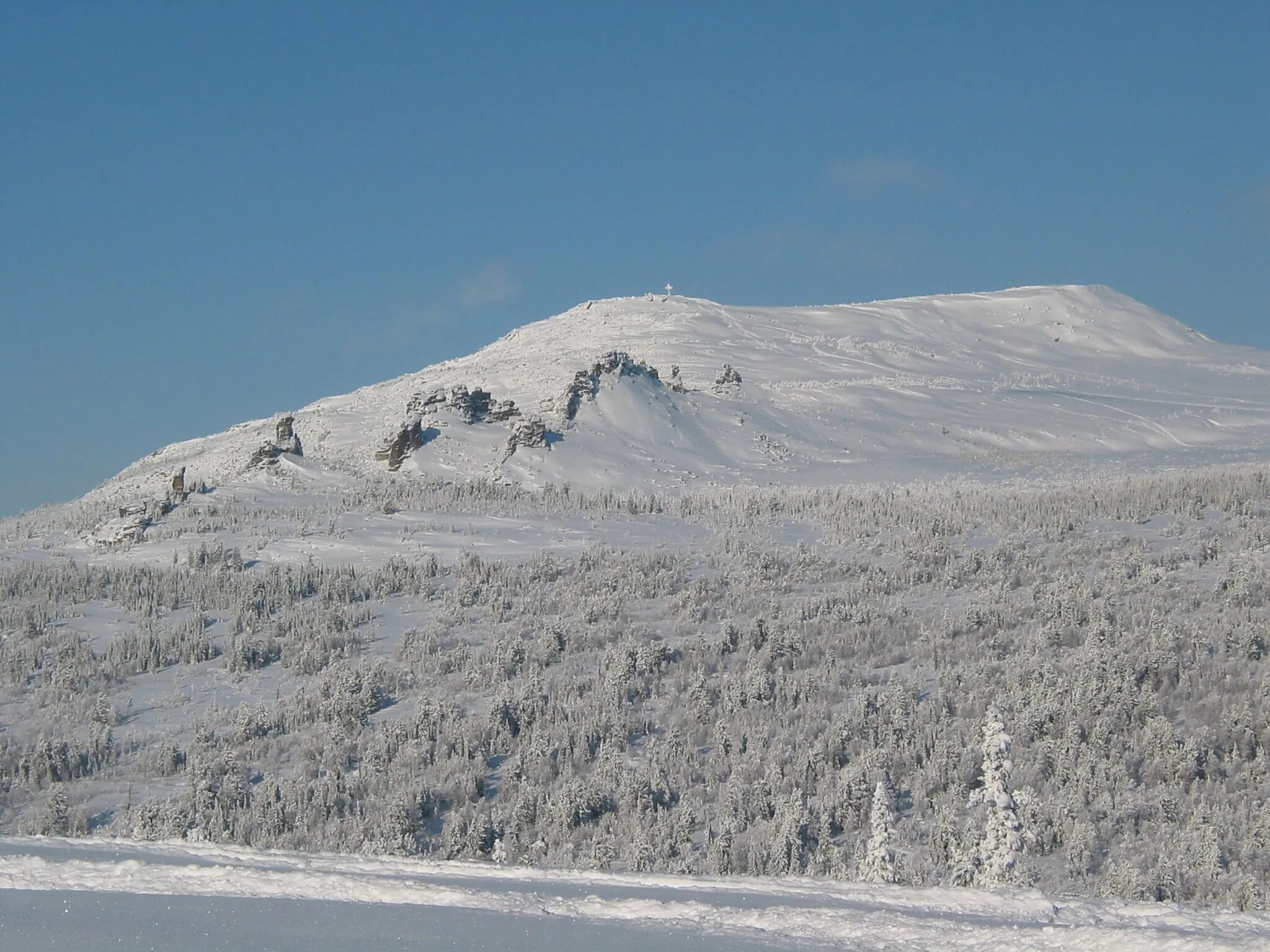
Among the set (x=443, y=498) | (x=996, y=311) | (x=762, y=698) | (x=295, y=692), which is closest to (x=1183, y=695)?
(x=762, y=698)

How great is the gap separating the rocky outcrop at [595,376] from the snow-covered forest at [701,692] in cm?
1878

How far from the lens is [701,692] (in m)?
19.7

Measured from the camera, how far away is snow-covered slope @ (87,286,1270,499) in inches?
1788

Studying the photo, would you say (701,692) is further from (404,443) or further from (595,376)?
(595,376)

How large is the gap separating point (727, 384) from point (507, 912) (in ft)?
173

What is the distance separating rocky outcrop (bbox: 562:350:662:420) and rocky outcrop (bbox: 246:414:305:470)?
37.7 ft

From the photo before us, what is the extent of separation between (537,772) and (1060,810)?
7672mm

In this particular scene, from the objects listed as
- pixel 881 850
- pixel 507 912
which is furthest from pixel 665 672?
pixel 507 912

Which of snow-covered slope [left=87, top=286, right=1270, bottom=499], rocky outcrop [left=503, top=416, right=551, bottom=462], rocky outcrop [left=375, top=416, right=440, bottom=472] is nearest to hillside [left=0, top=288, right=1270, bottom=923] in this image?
rocky outcrop [left=375, top=416, right=440, bottom=472]

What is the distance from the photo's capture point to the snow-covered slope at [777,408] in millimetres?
45406

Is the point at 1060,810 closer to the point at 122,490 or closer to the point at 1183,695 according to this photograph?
the point at 1183,695

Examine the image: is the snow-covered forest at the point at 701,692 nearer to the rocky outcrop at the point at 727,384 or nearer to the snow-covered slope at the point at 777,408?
the snow-covered slope at the point at 777,408

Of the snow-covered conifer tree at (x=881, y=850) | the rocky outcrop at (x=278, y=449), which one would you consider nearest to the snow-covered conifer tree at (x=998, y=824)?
the snow-covered conifer tree at (x=881, y=850)

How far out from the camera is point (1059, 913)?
8398 mm
